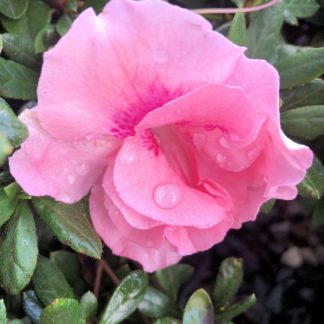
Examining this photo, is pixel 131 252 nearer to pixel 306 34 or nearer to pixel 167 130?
pixel 167 130

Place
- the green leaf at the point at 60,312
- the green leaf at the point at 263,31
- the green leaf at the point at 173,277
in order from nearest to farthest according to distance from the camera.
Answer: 1. the green leaf at the point at 60,312
2. the green leaf at the point at 263,31
3. the green leaf at the point at 173,277

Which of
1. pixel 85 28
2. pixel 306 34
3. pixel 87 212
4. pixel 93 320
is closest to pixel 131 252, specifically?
pixel 87 212

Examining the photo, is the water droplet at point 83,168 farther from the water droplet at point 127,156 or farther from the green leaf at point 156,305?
→ the green leaf at point 156,305

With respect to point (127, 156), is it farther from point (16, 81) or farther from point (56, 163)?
point (16, 81)

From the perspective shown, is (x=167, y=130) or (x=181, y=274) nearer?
(x=167, y=130)

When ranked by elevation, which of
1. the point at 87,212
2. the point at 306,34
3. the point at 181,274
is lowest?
the point at 181,274

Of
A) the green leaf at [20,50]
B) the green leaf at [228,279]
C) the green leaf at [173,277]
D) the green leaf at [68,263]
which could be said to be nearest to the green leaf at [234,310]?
the green leaf at [228,279]

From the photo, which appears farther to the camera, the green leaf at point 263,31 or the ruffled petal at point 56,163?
the green leaf at point 263,31
